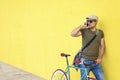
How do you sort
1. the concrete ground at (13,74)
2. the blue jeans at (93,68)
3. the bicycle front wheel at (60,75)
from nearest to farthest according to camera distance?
1. the blue jeans at (93,68)
2. the bicycle front wheel at (60,75)
3. the concrete ground at (13,74)

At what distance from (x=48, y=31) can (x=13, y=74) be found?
6.21 ft

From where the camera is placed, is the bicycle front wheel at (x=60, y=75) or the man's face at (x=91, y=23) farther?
the bicycle front wheel at (x=60, y=75)

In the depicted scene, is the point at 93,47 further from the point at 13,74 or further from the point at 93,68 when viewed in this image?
the point at 13,74

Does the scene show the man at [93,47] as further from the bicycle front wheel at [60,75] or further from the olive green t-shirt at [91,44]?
the bicycle front wheel at [60,75]

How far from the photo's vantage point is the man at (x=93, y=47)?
4633mm

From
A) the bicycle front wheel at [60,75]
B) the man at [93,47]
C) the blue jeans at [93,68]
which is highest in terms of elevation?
the man at [93,47]

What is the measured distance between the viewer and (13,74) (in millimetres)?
7605

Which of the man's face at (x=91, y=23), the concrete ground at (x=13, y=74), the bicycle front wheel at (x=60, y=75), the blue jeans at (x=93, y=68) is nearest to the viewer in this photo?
the man's face at (x=91, y=23)

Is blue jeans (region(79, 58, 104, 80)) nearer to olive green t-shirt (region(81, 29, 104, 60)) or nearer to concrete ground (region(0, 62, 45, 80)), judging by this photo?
→ olive green t-shirt (region(81, 29, 104, 60))

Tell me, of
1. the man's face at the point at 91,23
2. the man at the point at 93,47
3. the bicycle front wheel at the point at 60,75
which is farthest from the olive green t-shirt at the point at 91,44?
the bicycle front wheel at the point at 60,75

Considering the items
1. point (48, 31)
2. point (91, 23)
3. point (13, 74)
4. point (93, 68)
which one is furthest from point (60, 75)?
point (13, 74)

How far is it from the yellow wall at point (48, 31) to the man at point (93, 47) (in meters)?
0.14

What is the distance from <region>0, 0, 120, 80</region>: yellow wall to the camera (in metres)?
4.67

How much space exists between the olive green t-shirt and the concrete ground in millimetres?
2606
